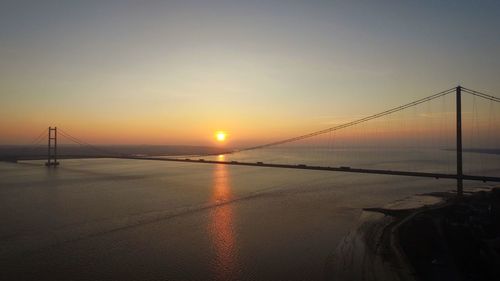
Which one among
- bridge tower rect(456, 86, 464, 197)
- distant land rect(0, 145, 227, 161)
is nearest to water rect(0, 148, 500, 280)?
bridge tower rect(456, 86, 464, 197)

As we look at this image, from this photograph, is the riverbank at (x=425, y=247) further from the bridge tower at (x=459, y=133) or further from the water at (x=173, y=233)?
the bridge tower at (x=459, y=133)

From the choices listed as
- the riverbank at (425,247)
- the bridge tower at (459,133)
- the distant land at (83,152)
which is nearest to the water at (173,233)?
the riverbank at (425,247)

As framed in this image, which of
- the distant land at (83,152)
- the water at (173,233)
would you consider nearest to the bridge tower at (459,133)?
the water at (173,233)

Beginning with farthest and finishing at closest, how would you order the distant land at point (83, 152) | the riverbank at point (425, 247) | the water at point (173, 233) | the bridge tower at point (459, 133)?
the distant land at point (83, 152) → the bridge tower at point (459, 133) → the water at point (173, 233) → the riverbank at point (425, 247)

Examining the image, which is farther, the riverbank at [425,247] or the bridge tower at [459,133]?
the bridge tower at [459,133]

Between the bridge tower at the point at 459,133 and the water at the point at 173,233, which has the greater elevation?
the bridge tower at the point at 459,133

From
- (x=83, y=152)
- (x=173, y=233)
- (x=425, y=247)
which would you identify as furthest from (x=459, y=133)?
(x=83, y=152)

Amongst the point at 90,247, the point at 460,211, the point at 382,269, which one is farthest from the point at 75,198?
the point at 460,211

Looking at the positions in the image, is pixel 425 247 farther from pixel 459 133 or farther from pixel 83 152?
pixel 83 152

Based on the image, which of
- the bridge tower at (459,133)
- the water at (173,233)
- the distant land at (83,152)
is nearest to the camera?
the water at (173,233)
